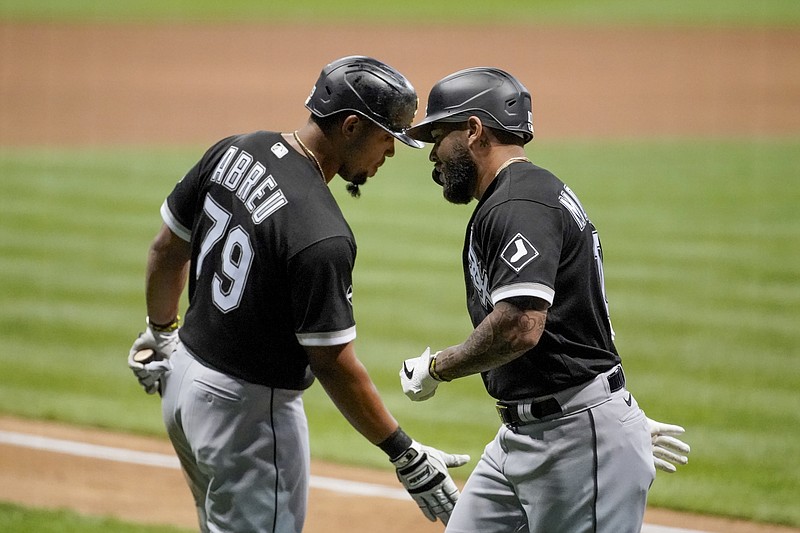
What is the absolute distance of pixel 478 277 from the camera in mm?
4301

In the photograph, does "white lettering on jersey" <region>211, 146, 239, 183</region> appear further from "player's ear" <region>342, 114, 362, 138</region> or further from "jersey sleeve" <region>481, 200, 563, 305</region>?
"jersey sleeve" <region>481, 200, 563, 305</region>

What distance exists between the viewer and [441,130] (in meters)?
4.54

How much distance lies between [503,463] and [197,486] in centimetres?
134

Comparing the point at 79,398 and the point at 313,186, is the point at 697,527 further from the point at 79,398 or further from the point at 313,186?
the point at 79,398

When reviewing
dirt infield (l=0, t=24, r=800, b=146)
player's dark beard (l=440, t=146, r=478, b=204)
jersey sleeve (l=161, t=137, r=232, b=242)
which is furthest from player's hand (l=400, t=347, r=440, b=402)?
dirt infield (l=0, t=24, r=800, b=146)

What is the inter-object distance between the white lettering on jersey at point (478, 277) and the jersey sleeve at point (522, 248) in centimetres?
14

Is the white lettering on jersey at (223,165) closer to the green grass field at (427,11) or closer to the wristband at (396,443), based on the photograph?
the wristband at (396,443)

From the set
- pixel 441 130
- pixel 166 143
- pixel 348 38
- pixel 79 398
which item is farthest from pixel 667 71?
pixel 441 130

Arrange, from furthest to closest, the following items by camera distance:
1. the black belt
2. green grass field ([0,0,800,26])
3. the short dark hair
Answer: green grass field ([0,0,800,26]) < the short dark hair < the black belt

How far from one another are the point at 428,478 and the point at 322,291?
95 cm

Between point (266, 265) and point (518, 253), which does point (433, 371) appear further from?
point (266, 265)

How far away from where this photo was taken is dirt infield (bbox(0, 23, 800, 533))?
21.1m

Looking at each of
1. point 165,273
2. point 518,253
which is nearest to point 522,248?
point 518,253

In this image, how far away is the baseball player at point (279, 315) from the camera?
13.5 ft
